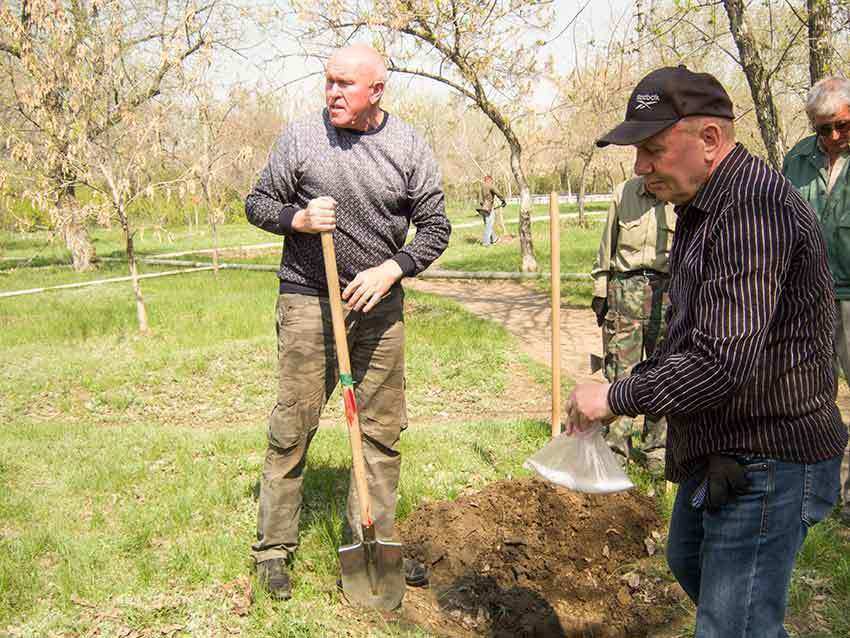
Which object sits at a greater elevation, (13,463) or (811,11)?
(811,11)

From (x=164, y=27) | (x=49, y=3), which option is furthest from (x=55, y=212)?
(x=164, y=27)

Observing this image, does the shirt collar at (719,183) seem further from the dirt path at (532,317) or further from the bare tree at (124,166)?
the bare tree at (124,166)

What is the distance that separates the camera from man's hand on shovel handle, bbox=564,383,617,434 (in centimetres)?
207

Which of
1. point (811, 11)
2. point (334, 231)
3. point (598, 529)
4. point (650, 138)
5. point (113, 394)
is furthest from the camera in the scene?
point (113, 394)

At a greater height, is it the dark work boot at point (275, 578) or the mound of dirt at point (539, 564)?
the dark work boot at point (275, 578)

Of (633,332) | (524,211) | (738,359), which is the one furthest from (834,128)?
(524,211)

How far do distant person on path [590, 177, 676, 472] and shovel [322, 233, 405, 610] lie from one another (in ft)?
7.28

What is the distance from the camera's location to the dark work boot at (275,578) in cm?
350

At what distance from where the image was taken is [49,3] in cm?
1005

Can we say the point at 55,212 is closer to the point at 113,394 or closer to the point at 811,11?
the point at 113,394

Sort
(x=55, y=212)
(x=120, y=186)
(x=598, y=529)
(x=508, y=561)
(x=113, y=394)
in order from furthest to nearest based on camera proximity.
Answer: (x=120, y=186), (x=55, y=212), (x=113, y=394), (x=598, y=529), (x=508, y=561)

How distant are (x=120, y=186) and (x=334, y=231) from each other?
8330mm

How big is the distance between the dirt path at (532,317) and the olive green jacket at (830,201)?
2.70m

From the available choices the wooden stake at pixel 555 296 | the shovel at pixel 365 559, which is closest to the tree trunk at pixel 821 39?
the wooden stake at pixel 555 296
